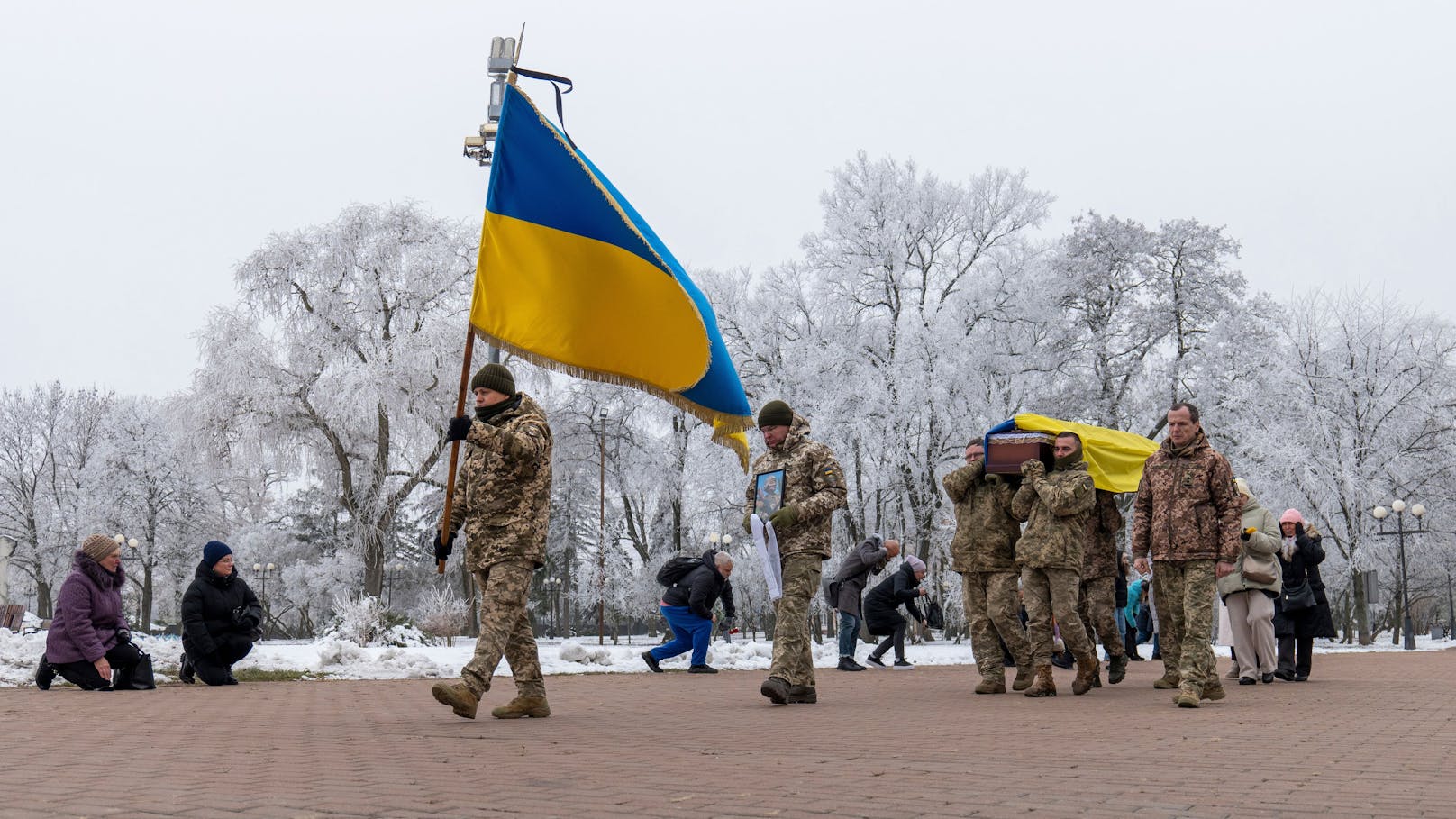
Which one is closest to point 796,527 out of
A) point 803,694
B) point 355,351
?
point 803,694

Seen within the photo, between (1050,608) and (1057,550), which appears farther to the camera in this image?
(1050,608)

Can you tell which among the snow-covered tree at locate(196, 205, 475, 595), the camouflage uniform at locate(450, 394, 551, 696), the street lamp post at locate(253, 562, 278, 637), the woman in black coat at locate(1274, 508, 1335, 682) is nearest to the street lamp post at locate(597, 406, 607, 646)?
the snow-covered tree at locate(196, 205, 475, 595)

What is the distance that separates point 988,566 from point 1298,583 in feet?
13.9

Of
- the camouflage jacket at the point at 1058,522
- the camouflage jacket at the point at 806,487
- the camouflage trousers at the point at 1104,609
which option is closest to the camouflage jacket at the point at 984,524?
the camouflage jacket at the point at 1058,522

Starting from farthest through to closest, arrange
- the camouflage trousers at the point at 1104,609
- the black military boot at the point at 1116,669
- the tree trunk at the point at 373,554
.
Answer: the tree trunk at the point at 373,554, the black military boot at the point at 1116,669, the camouflage trousers at the point at 1104,609

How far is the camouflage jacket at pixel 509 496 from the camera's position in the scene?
24.0 feet

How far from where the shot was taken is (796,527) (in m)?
8.63

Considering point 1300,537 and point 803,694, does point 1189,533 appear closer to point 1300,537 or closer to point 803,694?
point 803,694

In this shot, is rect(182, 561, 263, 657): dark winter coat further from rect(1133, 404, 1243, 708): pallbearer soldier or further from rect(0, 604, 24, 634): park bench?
rect(0, 604, 24, 634): park bench

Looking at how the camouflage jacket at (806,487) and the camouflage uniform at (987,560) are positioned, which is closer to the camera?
the camouflage jacket at (806,487)

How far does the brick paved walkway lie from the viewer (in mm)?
4105

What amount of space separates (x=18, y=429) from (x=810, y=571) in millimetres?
49760

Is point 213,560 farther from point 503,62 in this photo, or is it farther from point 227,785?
point 227,785

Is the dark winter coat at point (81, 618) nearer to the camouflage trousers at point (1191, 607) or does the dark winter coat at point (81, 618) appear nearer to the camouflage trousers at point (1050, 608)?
the camouflage trousers at point (1050, 608)
